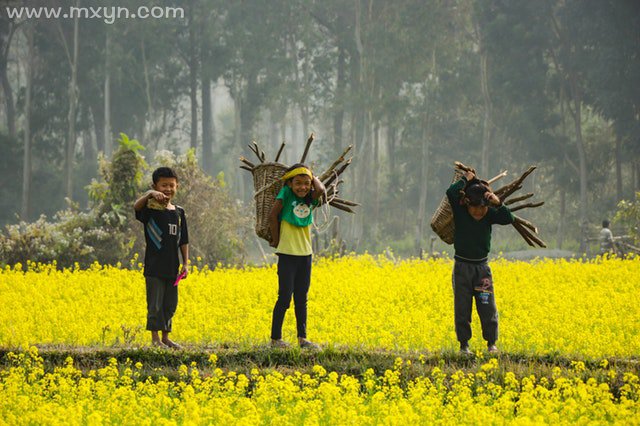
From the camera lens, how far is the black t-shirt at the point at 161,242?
28.6 ft

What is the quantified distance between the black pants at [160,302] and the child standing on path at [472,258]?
99.7 inches

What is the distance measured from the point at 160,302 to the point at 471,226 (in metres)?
2.83

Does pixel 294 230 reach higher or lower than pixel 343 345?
→ higher

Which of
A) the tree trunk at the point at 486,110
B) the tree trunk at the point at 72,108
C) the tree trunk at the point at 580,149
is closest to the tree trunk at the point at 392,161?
the tree trunk at the point at 486,110

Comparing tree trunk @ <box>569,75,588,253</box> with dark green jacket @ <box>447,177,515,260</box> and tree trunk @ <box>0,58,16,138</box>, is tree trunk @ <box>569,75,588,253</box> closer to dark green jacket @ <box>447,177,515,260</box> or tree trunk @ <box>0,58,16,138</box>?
tree trunk @ <box>0,58,16,138</box>

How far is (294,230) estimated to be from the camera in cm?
848

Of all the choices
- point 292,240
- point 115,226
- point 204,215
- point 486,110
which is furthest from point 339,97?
point 292,240

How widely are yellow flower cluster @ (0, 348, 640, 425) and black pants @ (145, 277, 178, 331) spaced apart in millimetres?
1119

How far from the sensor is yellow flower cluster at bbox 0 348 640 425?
6070mm

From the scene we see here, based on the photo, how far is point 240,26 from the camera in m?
43.4

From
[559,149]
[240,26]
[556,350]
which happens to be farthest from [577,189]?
[556,350]

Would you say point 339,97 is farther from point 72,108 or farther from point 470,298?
point 470,298

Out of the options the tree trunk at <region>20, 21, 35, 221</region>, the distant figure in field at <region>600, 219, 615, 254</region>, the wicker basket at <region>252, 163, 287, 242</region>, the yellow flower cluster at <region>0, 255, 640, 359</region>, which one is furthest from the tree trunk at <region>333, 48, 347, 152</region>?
the wicker basket at <region>252, 163, 287, 242</region>

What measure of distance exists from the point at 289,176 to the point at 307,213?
0.35 metres
